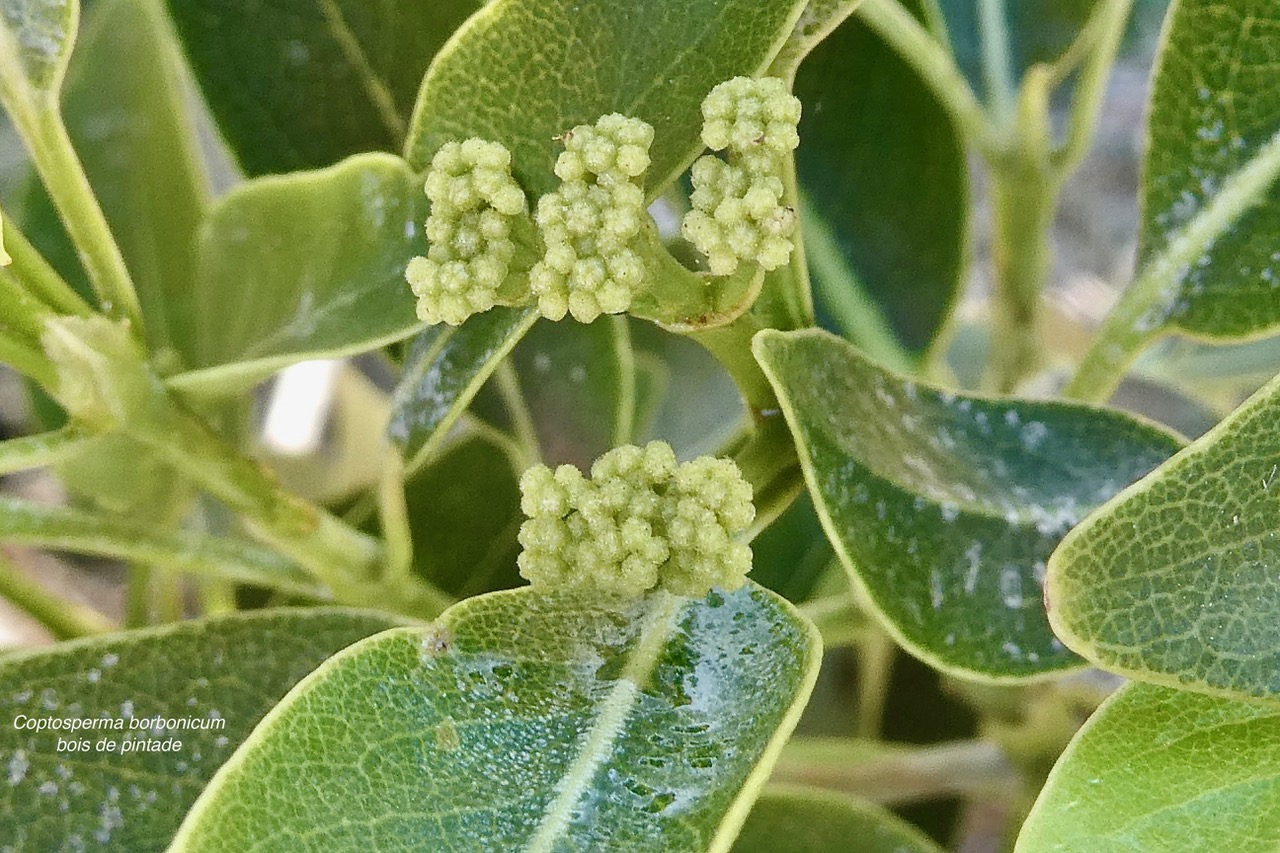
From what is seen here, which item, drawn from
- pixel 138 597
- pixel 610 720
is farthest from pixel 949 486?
pixel 138 597

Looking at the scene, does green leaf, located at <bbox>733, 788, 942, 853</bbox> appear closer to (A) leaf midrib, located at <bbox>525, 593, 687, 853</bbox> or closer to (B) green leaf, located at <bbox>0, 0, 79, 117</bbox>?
(A) leaf midrib, located at <bbox>525, 593, 687, 853</bbox>

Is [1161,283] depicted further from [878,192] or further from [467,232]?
[467,232]

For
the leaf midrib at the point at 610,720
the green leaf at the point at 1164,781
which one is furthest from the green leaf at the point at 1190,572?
the leaf midrib at the point at 610,720

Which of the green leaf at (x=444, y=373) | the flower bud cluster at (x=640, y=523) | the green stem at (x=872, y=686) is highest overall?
the green leaf at (x=444, y=373)

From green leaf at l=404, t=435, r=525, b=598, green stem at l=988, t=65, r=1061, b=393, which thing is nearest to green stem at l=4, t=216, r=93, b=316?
green leaf at l=404, t=435, r=525, b=598

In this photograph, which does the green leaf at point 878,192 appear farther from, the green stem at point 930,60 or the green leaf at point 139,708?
the green leaf at point 139,708

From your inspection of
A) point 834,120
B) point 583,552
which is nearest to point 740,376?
point 583,552
